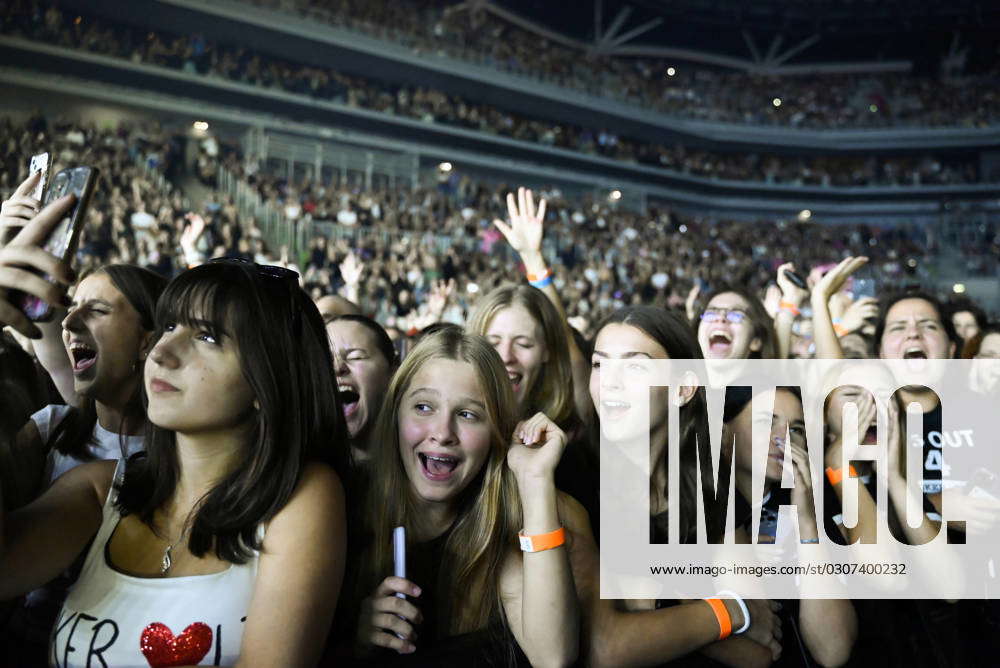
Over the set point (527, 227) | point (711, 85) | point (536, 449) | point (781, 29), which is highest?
point (781, 29)

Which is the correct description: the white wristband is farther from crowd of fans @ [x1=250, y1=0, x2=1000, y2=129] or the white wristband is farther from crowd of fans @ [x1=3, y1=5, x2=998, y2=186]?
crowd of fans @ [x1=250, y1=0, x2=1000, y2=129]

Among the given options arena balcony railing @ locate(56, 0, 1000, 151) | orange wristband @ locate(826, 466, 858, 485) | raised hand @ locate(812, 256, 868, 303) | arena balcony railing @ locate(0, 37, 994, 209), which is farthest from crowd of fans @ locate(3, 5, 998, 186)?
orange wristband @ locate(826, 466, 858, 485)

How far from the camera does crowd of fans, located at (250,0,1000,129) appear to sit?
24375 millimetres

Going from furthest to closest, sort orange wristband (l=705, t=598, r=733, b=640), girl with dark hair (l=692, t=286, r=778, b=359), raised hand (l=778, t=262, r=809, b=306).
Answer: raised hand (l=778, t=262, r=809, b=306)
girl with dark hair (l=692, t=286, r=778, b=359)
orange wristband (l=705, t=598, r=733, b=640)

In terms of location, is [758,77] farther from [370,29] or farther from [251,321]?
[251,321]

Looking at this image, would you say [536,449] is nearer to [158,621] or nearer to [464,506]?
[464,506]

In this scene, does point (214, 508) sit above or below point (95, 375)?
below

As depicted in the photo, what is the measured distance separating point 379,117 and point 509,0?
10.2 m

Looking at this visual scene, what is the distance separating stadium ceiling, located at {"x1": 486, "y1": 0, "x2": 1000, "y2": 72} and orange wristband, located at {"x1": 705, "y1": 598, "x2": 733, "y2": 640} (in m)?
27.9

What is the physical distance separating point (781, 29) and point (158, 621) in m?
35.0

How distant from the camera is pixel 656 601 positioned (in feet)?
7.17

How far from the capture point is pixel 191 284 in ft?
5.61

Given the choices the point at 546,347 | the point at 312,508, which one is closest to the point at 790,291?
the point at 546,347

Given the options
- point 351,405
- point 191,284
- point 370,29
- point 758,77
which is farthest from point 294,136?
point 758,77
